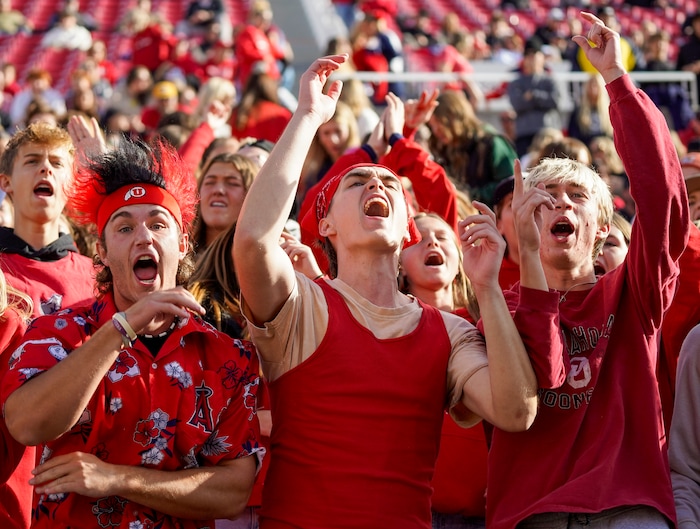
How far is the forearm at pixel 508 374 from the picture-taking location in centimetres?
318

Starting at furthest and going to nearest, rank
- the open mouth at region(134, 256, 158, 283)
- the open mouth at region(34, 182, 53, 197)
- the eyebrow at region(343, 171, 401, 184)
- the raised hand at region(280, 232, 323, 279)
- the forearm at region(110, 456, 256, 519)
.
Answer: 1. the open mouth at region(34, 182, 53, 197)
2. the raised hand at region(280, 232, 323, 279)
3. the eyebrow at region(343, 171, 401, 184)
4. the open mouth at region(134, 256, 158, 283)
5. the forearm at region(110, 456, 256, 519)

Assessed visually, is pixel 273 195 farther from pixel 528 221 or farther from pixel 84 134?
pixel 84 134

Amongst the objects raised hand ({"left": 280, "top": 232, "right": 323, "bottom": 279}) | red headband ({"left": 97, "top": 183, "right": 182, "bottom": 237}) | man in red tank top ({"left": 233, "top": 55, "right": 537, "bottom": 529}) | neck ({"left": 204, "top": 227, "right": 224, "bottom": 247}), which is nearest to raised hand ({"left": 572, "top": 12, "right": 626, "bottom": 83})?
man in red tank top ({"left": 233, "top": 55, "right": 537, "bottom": 529})

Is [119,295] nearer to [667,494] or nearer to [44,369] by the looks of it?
[44,369]

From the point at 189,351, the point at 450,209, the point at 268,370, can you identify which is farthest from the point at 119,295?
the point at 450,209

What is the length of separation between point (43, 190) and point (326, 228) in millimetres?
1688

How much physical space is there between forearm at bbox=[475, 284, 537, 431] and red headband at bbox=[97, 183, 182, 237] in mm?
1096

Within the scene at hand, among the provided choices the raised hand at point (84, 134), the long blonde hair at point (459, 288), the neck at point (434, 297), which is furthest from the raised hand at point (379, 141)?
the raised hand at point (84, 134)

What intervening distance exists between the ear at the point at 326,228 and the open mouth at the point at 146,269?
59cm

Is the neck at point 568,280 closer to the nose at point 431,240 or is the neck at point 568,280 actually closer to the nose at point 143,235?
the nose at point 431,240

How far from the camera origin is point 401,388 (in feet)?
10.8

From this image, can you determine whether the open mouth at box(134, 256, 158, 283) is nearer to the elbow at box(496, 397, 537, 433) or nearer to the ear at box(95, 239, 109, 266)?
the ear at box(95, 239, 109, 266)

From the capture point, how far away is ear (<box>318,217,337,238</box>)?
3.64m

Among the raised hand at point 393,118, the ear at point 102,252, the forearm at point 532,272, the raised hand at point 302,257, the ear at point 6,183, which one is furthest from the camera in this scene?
the raised hand at point 393,118
